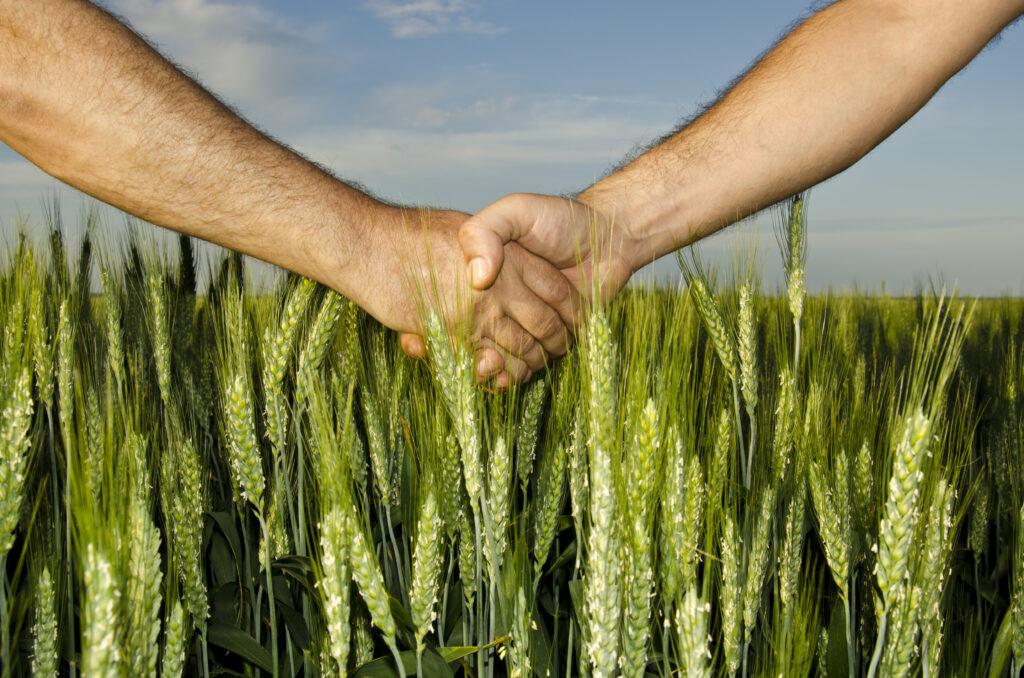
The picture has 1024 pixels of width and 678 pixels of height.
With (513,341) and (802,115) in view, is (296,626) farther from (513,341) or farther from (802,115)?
(802,115)

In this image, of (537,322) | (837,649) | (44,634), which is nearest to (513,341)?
(537,322)

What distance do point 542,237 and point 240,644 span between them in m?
1.28

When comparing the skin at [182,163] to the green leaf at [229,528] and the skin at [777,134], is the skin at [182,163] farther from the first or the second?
the green leaf at [229,528]

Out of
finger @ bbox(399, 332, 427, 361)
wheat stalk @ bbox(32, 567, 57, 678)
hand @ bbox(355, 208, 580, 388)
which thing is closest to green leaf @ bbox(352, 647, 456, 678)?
wheat stalk @ bbox(32, 567, 57, 678)

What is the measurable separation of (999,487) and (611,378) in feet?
5.18

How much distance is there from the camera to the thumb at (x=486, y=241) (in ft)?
5.98

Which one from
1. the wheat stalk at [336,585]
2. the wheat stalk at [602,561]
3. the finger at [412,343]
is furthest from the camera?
the finger at [412,343]

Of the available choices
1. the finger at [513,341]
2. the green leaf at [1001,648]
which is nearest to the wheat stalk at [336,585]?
the green leaf at [1001,648]

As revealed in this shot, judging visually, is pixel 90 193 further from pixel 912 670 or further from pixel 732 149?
pixel 912 670

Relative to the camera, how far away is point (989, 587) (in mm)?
1910

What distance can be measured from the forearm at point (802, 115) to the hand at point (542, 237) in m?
0.06

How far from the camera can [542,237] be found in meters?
2.09

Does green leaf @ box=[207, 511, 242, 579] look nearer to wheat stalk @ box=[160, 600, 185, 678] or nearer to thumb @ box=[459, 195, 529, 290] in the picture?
wheat stalk @ box=[160, 600, 185, 678]

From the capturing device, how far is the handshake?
6.11 feet
